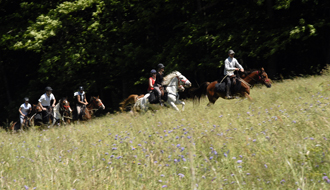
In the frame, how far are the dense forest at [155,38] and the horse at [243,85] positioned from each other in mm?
4471

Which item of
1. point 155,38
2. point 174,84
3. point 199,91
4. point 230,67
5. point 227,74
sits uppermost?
point 155,38

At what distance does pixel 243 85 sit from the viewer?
12930mm

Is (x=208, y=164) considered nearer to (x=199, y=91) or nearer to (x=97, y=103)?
(x=199, y=91)

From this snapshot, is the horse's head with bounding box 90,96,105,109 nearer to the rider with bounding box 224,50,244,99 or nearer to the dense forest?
the dense forest

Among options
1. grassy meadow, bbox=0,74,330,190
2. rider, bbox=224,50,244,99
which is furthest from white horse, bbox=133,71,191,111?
grassy meadow, bbox=0,74,330,190

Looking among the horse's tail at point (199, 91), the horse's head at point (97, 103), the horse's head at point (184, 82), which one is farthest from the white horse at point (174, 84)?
the horse's head at point (97, 103)

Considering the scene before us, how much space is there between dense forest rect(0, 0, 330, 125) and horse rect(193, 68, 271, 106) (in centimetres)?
447

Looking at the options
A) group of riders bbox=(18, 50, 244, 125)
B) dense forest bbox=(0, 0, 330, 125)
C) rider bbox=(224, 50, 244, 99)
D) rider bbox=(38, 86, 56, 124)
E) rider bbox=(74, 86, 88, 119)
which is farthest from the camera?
dense forest bbox=(0, 0, 330, 125)

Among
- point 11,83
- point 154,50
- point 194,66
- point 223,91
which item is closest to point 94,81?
point 154,50

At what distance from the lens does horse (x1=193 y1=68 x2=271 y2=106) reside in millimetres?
12961

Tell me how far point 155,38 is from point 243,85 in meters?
14.8

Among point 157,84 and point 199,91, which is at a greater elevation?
point 157,84

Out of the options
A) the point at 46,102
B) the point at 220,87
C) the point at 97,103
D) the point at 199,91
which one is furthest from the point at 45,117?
Result: the point at 220,87

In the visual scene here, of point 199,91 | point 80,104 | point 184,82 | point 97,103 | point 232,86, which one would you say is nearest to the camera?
point 232,86
